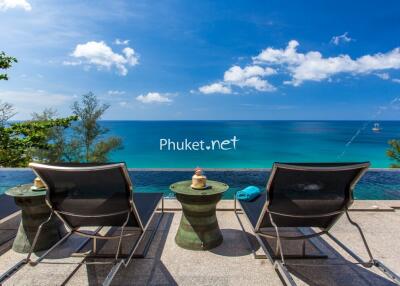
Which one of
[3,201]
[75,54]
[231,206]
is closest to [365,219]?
[231,206]

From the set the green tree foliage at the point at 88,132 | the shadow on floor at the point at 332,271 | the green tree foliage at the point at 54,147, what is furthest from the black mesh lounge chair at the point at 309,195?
the green tree foliage at the point at 54,147

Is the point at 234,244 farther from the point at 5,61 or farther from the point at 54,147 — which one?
the point at 54,147

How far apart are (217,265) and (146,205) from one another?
3.41 feet

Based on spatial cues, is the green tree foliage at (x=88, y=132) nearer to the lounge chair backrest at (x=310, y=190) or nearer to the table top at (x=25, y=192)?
the table top at (x=25, y=192)

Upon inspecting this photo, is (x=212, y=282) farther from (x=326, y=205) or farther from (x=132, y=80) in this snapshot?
(x=132, y=80)

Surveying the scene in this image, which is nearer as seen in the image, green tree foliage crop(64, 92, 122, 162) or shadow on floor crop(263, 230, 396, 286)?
shadow on floor crop(263, 230, 396, 286)

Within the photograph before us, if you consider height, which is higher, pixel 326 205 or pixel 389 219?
pixel 326 205

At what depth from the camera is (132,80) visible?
62.9m

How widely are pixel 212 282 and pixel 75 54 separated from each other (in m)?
37.0

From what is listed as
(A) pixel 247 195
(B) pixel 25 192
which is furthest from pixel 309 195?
(B) pixel 25 192

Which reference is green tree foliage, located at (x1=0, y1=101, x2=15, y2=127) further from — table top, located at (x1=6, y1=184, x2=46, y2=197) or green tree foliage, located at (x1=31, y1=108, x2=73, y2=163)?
table top, located at (x1=6, y1=184, x2=46, y2=197)

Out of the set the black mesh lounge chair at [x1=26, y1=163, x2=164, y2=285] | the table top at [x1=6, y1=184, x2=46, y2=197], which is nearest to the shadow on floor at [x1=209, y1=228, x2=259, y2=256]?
the black mesh lounge chair at [x1=26, y1=163, x2=164, y2=285]

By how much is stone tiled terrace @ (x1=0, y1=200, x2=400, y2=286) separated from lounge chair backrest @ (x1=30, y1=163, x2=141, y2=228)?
42cm

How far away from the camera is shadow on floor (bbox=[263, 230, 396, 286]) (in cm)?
214
